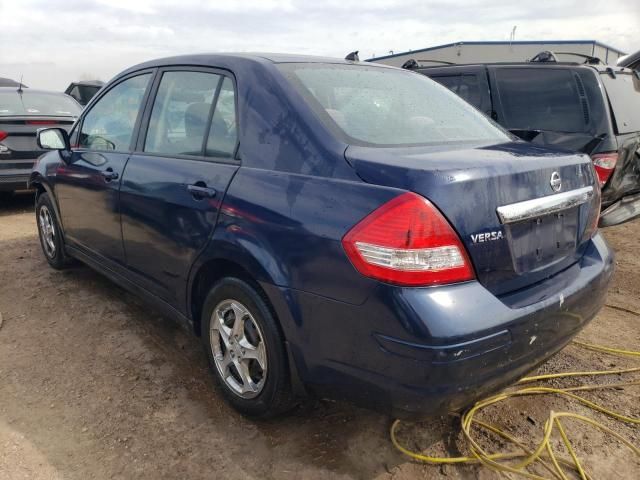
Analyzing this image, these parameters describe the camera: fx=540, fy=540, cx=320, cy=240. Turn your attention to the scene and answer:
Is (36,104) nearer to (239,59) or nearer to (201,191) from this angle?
(239,59)

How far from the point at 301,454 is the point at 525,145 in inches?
71.5

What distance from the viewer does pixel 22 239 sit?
5.83 meters

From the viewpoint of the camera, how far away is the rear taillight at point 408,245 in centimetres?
189

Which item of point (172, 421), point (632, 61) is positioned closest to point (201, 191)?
point (172, 421)

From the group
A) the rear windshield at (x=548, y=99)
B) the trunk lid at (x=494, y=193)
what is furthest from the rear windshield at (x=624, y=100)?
the trunk lid at (x=494, y=193)

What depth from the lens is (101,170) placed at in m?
3.56

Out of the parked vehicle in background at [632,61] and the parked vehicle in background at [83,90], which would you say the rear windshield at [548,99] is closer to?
the parked vehicle in background at [632,61]

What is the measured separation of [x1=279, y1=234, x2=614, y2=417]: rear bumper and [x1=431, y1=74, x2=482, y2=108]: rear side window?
3785 mm

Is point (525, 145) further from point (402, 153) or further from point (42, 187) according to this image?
point (42, 187)

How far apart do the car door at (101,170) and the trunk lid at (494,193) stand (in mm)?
1890

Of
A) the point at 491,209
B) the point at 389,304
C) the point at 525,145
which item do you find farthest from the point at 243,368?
the point at 525,145

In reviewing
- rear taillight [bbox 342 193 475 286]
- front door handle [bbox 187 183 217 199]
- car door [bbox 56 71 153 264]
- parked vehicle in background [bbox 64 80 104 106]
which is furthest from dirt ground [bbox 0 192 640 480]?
parked vehicle in background [bbox 64 80 104 106]

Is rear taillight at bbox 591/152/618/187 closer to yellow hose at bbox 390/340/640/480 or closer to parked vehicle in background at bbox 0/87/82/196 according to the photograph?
yellow hose at bbox 390/340/640/480

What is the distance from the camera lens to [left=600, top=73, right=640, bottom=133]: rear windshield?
4.75 m
